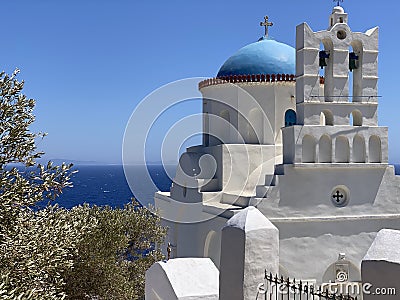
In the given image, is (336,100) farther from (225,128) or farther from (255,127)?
(225,128)

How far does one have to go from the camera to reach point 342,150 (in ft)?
44.3

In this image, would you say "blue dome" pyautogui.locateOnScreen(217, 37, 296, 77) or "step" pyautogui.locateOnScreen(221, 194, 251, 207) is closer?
"step" pyautogui.locateOnScreen(221, 194, 251, 207)

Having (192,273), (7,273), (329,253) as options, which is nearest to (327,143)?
(329,253)

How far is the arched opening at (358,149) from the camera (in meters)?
13.6

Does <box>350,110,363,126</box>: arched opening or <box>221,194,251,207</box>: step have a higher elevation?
<box>350,110,363,126</box>: arched opening

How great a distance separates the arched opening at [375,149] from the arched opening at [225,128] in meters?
4.54

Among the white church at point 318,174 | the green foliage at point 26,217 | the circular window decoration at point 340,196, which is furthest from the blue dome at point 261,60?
the green foliage at point 26,217

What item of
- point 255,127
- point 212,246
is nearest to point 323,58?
point 255,127

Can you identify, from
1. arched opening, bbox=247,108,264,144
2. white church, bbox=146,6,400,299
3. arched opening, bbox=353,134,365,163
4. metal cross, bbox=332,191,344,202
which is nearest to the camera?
white church, bbox=146,6,400,299

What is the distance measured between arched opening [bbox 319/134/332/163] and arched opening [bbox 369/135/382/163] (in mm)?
1240

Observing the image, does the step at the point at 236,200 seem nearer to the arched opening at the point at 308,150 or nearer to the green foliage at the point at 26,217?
the arched opening at the point at 308,150

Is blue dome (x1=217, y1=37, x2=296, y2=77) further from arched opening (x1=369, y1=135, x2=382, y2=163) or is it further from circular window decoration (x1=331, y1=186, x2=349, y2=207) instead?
circular window decoration (x1=331, y1=186, x2=349, y2=207)

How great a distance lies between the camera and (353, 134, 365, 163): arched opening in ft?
44.6

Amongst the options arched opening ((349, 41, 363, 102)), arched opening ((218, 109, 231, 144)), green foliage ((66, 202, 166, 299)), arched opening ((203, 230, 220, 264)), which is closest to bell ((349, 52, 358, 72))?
arched opening ((349, 41, 363, 102))
